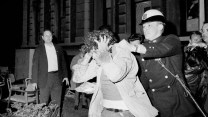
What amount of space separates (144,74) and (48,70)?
336 cm

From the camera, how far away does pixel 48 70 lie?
546 cm

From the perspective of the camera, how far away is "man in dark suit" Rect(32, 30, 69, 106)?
5.36 meters

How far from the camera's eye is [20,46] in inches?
502

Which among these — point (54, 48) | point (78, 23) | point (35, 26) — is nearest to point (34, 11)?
point (35, 26)

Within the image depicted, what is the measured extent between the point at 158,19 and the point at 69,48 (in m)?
7.32

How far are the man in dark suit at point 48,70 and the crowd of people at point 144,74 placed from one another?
2.91m

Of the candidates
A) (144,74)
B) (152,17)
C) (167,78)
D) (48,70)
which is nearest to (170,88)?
(167,78)

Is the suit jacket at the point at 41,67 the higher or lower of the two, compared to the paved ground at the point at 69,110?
higher

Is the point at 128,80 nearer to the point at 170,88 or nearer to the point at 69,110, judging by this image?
the point at 170,88

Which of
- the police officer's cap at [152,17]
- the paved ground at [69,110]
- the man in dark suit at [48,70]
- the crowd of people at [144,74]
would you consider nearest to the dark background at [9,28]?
the paved ground at [69,110]

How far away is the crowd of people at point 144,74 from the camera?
2094 millimetres

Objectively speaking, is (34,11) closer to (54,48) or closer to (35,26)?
(35,26)

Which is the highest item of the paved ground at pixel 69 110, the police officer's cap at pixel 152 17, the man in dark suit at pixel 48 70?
the police officer's cap at pixel 152 17

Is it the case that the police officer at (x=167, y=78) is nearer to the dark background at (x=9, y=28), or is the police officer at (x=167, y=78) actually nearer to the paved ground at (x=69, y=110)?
the paved ground at (x=69, y=110)
